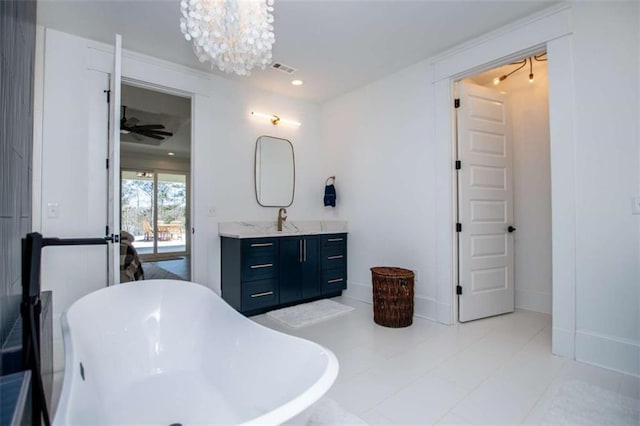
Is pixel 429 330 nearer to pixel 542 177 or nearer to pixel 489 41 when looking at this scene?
pixel 542 177

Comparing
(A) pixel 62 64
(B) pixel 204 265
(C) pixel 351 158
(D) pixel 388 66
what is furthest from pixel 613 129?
(A) pixel 62 64

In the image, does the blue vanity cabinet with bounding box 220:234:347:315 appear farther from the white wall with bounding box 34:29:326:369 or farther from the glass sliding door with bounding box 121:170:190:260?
the glass sliding door with bounding box 121:170:190:260

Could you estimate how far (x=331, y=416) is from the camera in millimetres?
1613

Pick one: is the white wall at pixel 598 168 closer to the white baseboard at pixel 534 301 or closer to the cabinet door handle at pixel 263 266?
the white baseboard at pixel 534 301

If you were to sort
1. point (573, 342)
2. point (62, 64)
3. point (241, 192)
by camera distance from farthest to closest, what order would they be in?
point (241, 192), point (62, 64), point (573, 342)

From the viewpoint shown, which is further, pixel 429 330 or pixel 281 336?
pixel 429 330

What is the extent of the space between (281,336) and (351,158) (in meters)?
2.96

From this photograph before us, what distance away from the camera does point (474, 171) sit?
311cm

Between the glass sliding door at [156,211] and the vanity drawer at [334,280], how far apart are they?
17.8 feet

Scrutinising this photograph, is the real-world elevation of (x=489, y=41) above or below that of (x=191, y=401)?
above

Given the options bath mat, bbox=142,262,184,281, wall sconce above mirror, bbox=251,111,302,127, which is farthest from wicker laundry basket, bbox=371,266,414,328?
bath mat, bbox=142,262,184,281

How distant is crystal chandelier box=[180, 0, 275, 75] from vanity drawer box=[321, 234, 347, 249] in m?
2.46

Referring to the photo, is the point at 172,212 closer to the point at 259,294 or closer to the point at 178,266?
the point at 178,266

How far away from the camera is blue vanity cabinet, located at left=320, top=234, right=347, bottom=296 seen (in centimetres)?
383
